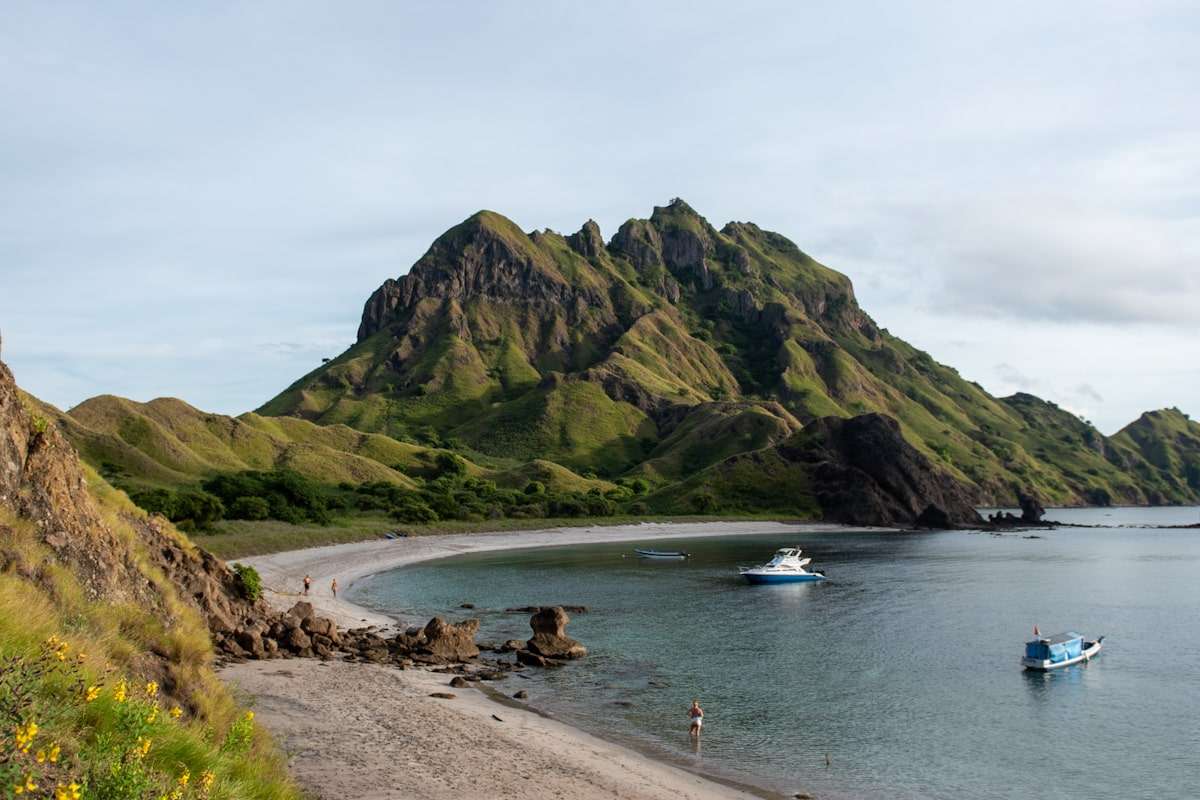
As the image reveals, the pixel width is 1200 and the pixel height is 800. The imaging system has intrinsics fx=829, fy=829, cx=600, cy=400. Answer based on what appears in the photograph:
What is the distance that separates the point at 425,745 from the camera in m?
27.1

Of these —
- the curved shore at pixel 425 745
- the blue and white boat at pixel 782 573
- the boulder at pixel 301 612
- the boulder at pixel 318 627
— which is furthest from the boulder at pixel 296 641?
the blue and white boat at pixel 782 573

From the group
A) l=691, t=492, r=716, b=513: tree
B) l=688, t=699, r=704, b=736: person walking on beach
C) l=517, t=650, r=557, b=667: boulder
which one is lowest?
l=517, t=650, r=557, b=667: boulder

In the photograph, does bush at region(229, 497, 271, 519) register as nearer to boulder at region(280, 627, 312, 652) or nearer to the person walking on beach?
boulder at region(280, 627, 312, 652)

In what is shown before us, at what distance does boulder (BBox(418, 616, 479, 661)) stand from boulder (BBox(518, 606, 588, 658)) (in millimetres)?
3531

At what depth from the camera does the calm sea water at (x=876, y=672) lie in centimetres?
3169

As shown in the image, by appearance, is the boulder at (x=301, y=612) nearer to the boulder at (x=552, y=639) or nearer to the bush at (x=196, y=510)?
the boulder at (x=552, y=639)

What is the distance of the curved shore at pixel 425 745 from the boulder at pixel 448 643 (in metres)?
4.50

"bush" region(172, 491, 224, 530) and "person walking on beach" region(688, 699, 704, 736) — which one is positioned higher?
"bush" region(172, 491, 224, 530)

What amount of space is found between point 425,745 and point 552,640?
22274mm

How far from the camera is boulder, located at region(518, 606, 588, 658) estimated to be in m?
48.4

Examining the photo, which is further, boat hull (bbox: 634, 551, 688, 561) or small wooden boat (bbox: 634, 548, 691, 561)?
boat hull (bbox: 634, 551, 688, 561)

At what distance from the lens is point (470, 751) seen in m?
27.2

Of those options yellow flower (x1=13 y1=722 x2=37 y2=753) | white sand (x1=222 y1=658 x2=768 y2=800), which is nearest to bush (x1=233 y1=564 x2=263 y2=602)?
white sand (x1=222 y1=658 x2=768 y2=800)

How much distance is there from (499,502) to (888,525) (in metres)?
89.0
